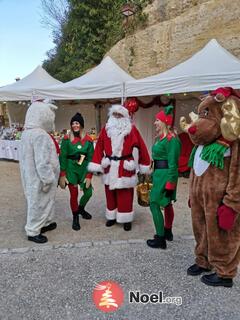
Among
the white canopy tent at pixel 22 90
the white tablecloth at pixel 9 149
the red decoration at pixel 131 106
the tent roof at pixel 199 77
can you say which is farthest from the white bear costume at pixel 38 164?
the white tablecloth at pixel 9 149

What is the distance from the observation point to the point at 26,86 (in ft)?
35.7

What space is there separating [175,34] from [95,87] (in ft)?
21.7

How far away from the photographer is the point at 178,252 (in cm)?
354

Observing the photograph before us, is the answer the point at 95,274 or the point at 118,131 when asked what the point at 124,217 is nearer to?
the point at 118,131

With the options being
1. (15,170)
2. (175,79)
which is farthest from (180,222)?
(15,170)

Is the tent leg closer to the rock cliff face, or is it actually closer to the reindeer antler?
the rock cliff face

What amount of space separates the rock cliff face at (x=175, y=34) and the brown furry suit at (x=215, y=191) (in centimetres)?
841

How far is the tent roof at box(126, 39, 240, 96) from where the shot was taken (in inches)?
225

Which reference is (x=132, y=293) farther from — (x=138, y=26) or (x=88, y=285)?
(x=138, y=26)

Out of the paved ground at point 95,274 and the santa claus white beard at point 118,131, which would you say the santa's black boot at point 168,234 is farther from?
the santa claus white beard at point 118,131

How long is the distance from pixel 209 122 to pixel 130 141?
1.54 meters

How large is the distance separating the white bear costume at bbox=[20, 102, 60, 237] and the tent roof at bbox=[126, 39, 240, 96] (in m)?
3.13

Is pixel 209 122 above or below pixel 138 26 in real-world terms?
below

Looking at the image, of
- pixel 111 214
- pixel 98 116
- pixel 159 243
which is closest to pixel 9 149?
pixel 98 116
